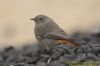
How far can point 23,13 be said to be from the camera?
21.7m

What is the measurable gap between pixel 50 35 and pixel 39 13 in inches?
335

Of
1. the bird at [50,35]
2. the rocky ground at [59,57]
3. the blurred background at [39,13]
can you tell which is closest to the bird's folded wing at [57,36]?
the bird at [50,35]

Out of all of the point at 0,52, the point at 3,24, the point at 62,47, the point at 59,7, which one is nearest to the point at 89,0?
the point at 59,7

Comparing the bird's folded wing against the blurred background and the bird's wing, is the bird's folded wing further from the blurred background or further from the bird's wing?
the blurred background

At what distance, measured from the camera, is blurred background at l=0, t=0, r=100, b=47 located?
19.9 metres

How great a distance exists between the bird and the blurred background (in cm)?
549

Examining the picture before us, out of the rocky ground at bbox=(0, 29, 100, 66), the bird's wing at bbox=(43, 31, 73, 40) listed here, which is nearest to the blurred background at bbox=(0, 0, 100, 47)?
the bird's wing at bbox=(43, 31, 73, 40)

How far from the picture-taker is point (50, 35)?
1256cm

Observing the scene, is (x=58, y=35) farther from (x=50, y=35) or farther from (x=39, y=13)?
(x=39, y=13)

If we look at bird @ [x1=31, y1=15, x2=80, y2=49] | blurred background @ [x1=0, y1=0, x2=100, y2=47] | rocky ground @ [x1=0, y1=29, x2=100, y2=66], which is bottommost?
blurred background @ [x1=0, y1=0, x2=100, y2=47]

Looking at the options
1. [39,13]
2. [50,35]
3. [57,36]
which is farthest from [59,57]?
[39,13]

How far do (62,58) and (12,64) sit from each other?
128cm

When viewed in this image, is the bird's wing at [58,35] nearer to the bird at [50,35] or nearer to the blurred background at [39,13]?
the bird at [50,35]

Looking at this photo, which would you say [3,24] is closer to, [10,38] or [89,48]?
[10,38]
